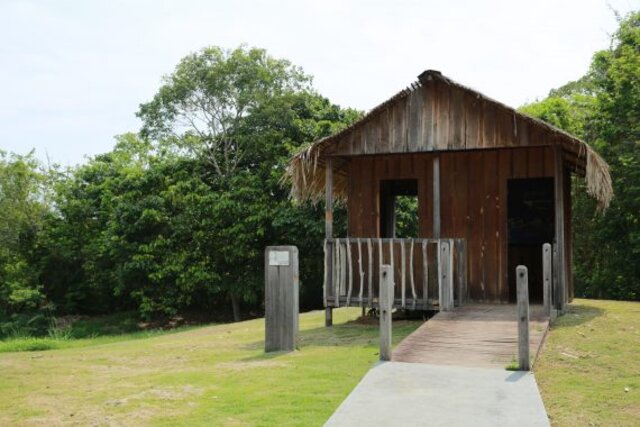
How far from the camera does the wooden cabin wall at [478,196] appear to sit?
Answer: 44.5 ft

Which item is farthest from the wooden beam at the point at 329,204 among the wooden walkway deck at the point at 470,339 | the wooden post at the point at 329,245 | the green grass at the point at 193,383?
the wooden walkway deck at the point at 470,339

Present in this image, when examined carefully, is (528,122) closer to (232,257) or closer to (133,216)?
(232,257)

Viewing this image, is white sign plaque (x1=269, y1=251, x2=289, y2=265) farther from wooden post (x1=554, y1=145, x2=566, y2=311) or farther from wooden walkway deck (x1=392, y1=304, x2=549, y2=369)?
wooden post (x1=554, y1=145, x2=566, y2=311)

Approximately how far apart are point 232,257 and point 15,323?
34.1ft

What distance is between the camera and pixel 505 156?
1370 cm

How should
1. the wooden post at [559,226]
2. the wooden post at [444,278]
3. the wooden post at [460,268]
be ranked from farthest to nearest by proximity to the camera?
1. the wooden post at [460,268]
2. the wooden post at [559,226]
3. the wooden post at [444,278]

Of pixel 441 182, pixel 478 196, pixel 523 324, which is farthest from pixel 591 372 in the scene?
pixel 441 182

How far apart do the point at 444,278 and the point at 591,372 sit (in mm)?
4276

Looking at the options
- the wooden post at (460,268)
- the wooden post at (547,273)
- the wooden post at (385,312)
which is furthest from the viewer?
the wooden post at (460,268)

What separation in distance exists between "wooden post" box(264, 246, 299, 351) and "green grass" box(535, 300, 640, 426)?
11.8ft

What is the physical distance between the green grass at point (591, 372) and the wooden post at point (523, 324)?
0.26m

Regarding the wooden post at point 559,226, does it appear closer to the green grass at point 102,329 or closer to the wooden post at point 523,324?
the wooden post at point 523,324

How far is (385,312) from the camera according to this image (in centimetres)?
840

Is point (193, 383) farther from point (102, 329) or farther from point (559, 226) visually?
point (102, 329)
